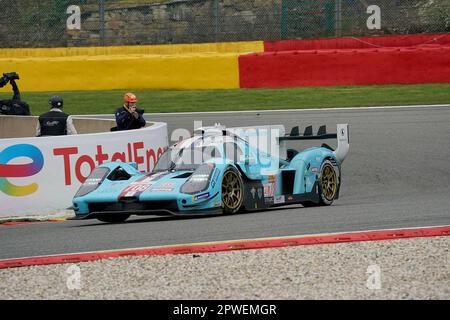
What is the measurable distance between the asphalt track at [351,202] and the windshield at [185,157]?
58 cm

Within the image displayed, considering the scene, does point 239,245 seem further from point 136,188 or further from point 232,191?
point 232,191

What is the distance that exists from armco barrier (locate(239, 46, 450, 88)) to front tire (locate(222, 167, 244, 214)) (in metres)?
10.2

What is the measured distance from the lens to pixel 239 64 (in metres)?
22.0

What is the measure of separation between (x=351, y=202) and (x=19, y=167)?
3876 mm

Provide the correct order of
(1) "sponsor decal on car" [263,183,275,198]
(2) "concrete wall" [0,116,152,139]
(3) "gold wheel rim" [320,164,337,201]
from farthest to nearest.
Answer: (2) "concrete wall" [0,116,152,139], (3) "gold wheel rim" [320,164,337,201], (1) "sponsor decal on car" [263,183,275,198]

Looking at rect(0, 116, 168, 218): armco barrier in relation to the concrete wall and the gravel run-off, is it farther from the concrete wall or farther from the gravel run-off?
the gravel run-off

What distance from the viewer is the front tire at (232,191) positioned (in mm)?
11336

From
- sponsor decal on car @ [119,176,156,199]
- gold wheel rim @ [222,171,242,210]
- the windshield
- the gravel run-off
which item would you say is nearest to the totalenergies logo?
the windshield

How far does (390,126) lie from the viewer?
1811 centimetres

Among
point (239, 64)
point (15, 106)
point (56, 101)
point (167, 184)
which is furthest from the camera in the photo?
point (239, 64)

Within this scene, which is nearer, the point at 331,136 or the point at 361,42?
the point at 331,136

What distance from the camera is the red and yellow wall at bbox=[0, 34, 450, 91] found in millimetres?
21406

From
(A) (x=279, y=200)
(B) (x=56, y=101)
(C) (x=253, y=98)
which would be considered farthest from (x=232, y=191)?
(C) (x=253, y=98)
